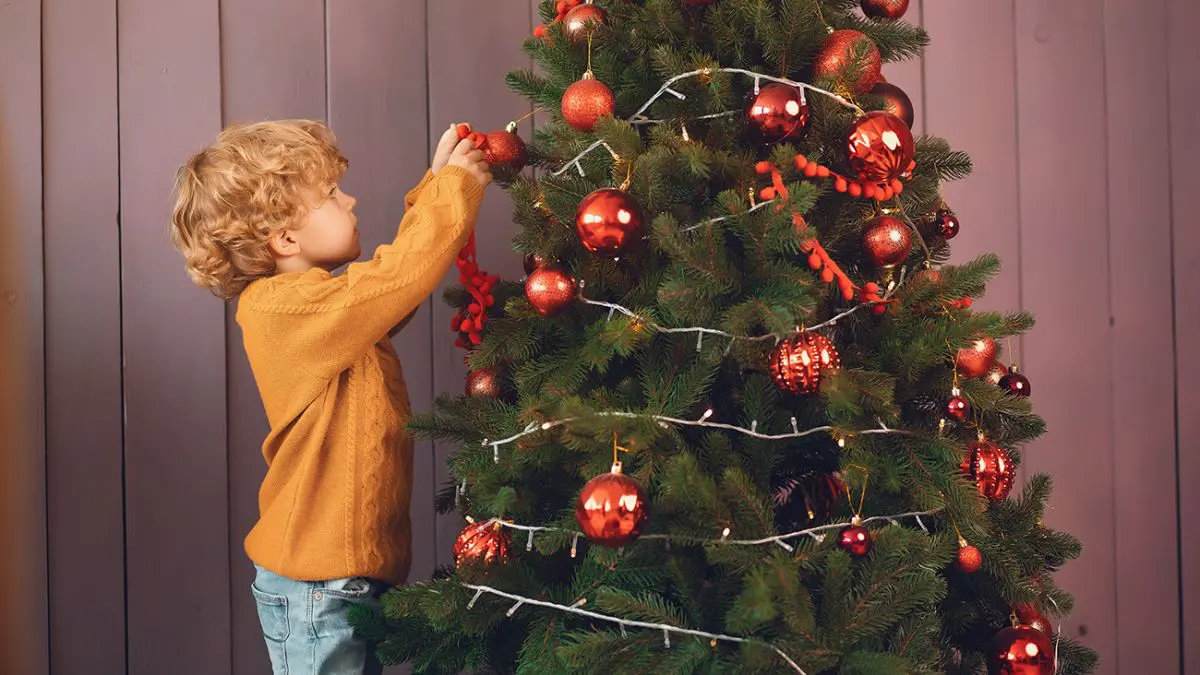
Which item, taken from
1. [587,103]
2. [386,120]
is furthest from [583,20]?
[386,120]

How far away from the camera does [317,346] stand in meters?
1.11

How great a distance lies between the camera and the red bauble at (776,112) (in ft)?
2.99

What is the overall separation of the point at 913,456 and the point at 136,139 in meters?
1.19

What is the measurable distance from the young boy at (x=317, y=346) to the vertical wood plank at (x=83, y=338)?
1.01ft

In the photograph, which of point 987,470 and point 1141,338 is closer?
point 987,470

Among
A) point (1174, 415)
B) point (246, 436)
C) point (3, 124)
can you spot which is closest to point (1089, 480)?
point (1174, 415)

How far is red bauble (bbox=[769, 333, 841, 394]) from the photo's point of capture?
2.92 ft

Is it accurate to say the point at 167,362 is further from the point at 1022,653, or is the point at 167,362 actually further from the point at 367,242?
the point at 1022,653

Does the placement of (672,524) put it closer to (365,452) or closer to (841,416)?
(841,416)

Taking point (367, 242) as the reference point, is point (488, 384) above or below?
below

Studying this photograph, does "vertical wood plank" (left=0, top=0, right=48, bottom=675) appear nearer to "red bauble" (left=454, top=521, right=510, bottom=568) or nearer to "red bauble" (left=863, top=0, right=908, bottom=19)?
"red bauble" (left=454, top=521, right=510, bottom=568)

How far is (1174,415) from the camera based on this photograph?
1.78 metres

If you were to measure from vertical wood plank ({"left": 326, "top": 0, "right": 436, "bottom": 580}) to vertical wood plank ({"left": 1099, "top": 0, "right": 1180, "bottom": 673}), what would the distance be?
1.20 m

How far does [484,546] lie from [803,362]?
1.21 ft
